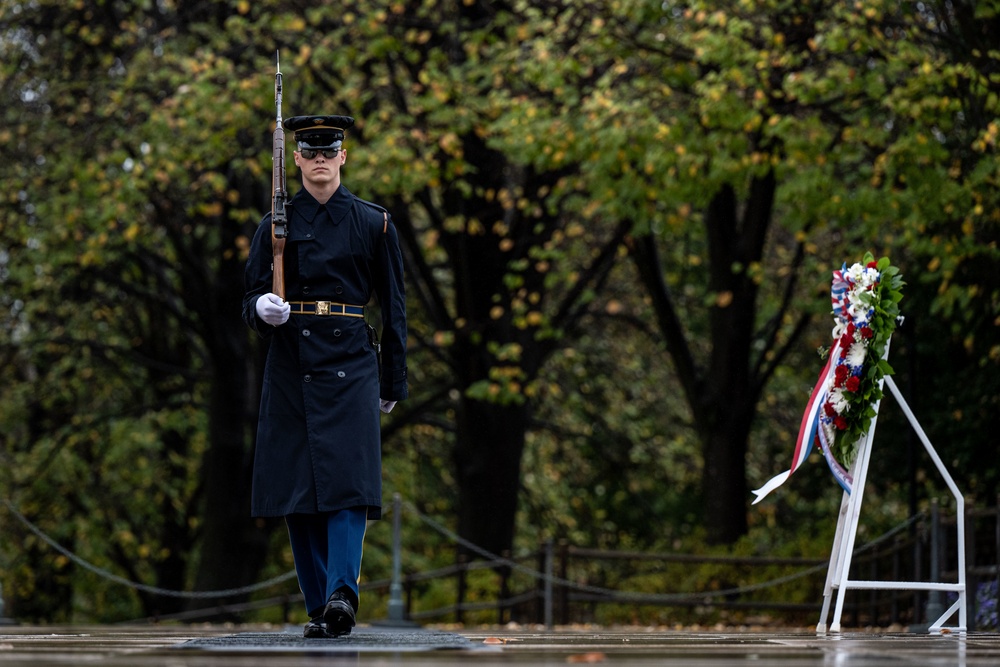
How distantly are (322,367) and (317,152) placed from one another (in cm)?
96

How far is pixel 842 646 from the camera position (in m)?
6.20

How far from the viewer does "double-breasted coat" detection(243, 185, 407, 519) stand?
6836 millimetres

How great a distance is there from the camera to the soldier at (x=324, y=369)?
6812 mm

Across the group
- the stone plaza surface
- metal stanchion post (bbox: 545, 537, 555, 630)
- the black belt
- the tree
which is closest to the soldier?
the black belt

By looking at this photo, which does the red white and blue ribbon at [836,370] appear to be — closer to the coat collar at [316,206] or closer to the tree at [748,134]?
the coat collar at [316,206]

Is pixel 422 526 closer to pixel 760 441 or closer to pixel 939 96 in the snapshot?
pixel 760 441

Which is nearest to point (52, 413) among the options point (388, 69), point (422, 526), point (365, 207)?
point (422, 526)

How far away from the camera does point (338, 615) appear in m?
6.53

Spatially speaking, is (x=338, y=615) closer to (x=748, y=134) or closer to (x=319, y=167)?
(x=319, y=167)

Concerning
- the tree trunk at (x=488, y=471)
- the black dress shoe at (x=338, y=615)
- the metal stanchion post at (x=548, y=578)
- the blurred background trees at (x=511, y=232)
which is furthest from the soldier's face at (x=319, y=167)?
the tree trunk at (x=488, y=471)

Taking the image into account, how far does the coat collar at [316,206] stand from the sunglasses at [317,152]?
0.49ft

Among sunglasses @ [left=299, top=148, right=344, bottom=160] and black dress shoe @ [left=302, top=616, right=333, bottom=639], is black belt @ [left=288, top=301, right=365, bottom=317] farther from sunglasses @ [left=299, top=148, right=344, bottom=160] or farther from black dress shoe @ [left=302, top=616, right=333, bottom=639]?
black dress shoe @ [left=302, top=616, right=333, bottom=639]

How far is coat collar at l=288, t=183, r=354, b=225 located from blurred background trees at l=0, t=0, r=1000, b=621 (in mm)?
6624

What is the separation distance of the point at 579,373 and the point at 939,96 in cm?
979
